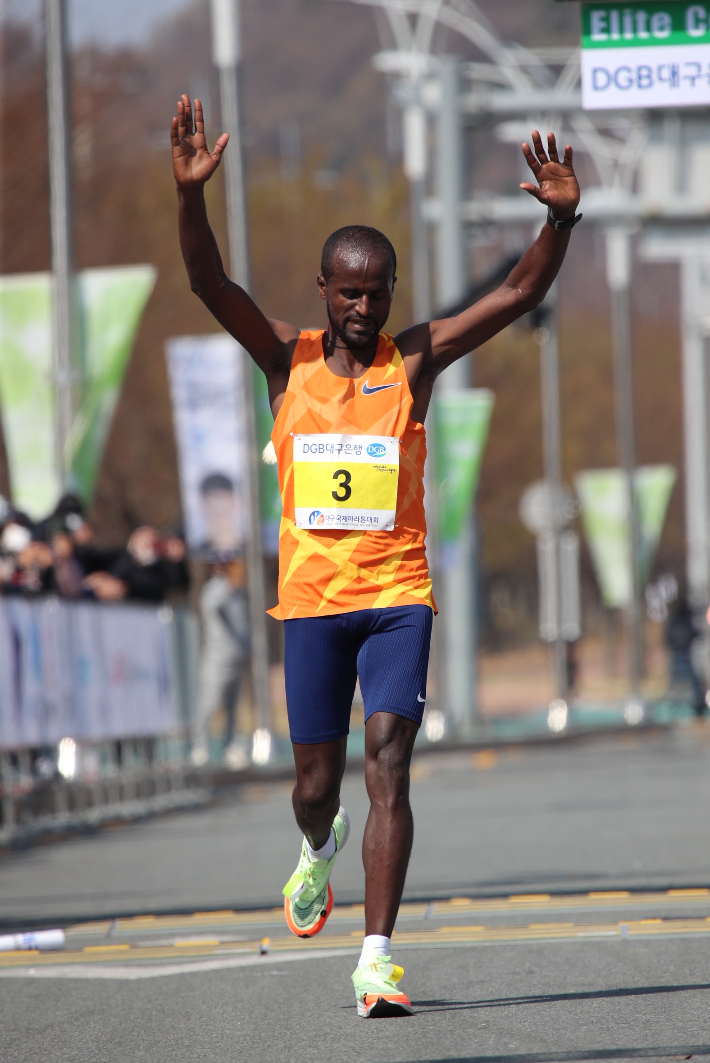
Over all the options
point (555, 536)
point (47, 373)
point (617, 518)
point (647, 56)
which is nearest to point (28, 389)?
point (47, 373)

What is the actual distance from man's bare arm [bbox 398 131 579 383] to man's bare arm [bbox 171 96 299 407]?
0.37 m

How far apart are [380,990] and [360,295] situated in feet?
6.22

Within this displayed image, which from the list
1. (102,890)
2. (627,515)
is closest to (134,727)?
(102,890)

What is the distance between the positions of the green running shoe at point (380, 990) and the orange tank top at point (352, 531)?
97cm

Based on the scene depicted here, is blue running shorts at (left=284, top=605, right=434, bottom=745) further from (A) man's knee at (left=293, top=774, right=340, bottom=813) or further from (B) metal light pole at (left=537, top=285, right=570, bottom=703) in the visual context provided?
(B) metal light pole at (left=537, top=285, right=570, bottom=703)

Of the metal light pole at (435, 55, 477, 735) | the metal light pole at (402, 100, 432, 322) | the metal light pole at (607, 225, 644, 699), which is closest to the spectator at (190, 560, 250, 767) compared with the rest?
the metal light pole at (435, 55, 477, 735)

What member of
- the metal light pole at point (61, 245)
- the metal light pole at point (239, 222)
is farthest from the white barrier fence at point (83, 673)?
the metal light pole at point (239, 222)

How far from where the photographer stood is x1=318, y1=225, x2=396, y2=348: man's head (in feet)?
18.5

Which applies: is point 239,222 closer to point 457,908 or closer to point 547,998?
point 457,908

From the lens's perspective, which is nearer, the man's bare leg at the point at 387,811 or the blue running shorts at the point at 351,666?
the man's bare leg at the point at 387,811

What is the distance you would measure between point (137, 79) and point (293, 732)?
93.4 ft

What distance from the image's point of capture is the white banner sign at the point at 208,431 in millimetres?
20281

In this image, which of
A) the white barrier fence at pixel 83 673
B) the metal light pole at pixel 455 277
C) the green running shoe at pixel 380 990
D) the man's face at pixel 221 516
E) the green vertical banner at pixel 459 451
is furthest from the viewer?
the metal light pole at pixel 455 277

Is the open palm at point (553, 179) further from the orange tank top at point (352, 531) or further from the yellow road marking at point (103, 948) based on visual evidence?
the yellow road marking at point (103, 948)
